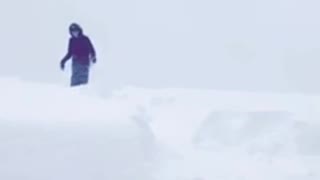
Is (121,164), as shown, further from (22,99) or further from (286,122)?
(286,122)

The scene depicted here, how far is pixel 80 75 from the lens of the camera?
9.94ft

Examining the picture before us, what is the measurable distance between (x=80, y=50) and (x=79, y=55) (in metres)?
0.02

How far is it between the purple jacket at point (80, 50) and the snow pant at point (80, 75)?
0.04 meters

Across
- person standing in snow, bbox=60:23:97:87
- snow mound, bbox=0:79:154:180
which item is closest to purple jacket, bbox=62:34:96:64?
person standing in snow, bbox=60:23:97:87

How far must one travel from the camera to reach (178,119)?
29.2ft

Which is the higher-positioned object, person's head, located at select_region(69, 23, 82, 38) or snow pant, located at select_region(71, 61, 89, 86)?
person's head, located at select_region(69, 23, 82, 38)

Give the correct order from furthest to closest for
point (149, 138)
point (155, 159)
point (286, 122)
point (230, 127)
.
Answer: point (230, 127) → point (286, 122) → point (155, 159) → point (149, 138)

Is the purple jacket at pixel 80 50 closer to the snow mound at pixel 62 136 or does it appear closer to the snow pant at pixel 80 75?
the snow pant at pixel 80 75

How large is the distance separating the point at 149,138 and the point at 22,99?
41.5 inches

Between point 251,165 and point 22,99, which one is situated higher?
point 22,99

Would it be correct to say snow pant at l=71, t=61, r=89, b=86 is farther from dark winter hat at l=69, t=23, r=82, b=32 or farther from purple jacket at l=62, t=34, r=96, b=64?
dark winter hat at l=69, t=23, r=82, b=32

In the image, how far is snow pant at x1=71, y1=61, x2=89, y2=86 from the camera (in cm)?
302

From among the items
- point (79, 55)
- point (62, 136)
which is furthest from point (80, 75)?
point (62, 136)

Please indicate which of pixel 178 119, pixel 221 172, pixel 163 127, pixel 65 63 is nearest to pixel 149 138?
pixel 221 172
